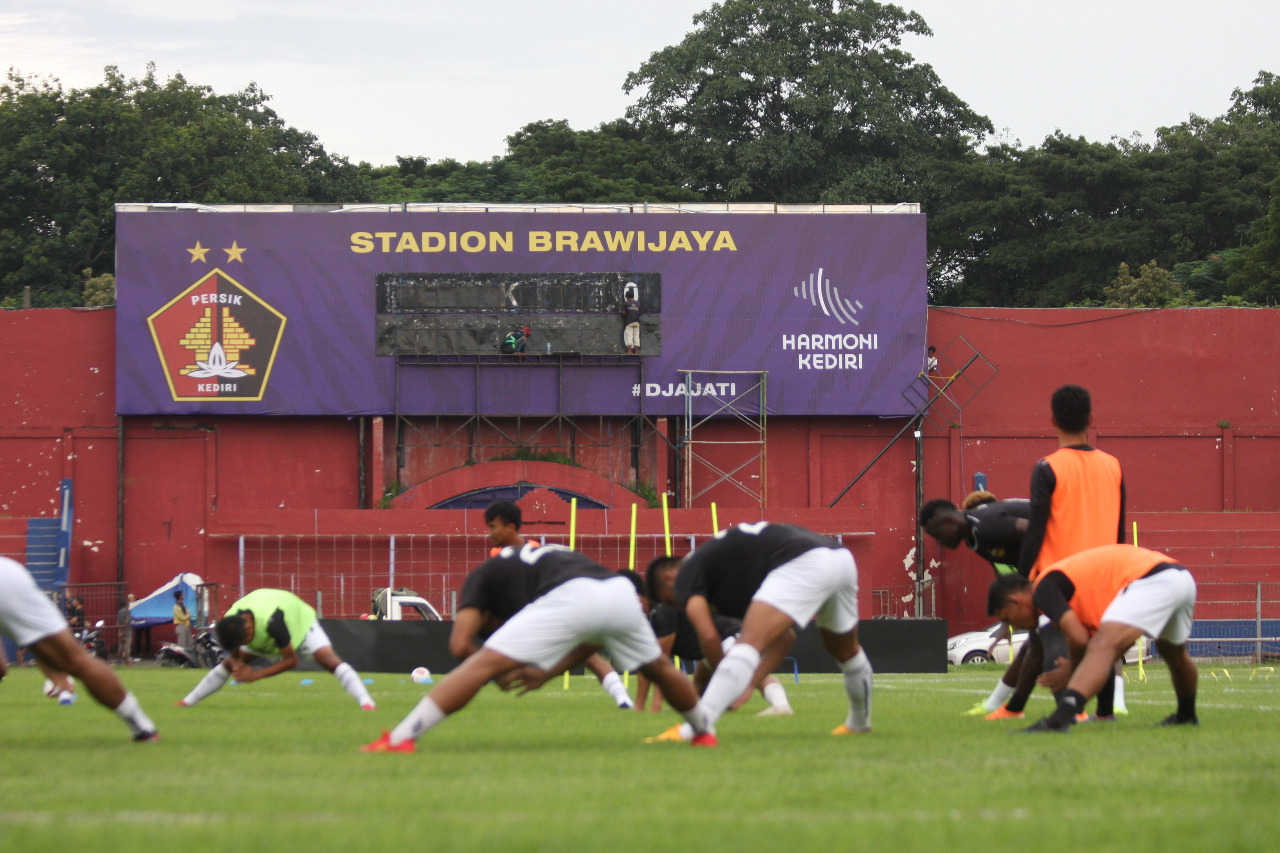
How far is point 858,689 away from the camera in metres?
9.29

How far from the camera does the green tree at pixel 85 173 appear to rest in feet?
163

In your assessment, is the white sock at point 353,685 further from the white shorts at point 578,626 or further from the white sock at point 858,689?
the white shorts at point 578,626

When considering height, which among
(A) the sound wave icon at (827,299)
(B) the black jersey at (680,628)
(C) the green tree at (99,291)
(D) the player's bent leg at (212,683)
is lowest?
(D) the player's bent leg at (212,683)

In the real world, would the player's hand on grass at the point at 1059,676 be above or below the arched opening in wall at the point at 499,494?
below

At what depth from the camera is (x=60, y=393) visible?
1453 inches

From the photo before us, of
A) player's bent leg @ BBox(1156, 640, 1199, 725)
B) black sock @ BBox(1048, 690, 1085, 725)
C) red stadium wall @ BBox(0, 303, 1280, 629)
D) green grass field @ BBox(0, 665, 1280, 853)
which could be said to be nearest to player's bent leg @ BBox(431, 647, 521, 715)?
green grass field @ BBox(0, 665, 1280, 853)

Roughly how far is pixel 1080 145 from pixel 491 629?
49602mm

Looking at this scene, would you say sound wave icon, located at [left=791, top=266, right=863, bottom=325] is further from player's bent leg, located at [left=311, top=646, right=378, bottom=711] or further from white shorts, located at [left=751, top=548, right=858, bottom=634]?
white shorts, located at [left=751, top=548, right=858, bottom=634]

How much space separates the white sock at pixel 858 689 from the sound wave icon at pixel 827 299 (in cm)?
2723

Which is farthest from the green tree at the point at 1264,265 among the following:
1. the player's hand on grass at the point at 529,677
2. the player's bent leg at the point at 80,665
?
the player's bent leg at the point at 80,665

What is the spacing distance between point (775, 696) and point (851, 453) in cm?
2577

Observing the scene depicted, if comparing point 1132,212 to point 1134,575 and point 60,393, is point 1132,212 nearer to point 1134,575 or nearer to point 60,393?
point 60,393

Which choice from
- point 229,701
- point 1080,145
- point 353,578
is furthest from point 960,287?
point 229,701

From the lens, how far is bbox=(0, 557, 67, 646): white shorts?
26.9 ft
